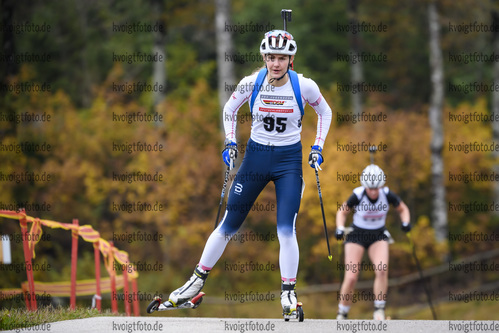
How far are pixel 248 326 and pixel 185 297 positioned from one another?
0.85 m

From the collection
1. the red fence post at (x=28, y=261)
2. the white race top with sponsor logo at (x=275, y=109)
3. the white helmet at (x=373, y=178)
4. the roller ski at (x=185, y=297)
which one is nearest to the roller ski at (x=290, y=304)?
the roller ski at (x=185, y=297)

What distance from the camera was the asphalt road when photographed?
7883 millimetres

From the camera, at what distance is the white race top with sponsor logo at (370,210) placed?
12.4 meters

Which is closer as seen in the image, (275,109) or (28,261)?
(275,109)

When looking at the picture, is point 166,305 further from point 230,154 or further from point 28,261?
point 28,261

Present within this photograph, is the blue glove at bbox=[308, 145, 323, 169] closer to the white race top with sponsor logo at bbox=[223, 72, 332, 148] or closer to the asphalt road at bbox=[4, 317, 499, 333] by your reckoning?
the white race top with sponsor logo at bbox=[223, 72, 332, 148]

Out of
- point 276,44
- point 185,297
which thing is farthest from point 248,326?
point 276,44

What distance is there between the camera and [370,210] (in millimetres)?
12422

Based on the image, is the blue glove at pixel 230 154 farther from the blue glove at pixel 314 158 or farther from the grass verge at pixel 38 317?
the grass verge at pixel 38 317

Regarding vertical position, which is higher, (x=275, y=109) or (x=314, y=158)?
(x=275, y=109)

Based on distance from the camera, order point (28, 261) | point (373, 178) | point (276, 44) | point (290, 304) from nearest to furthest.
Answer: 1. point (276, 44)
2. point (290, 304)
3. point (28, 261)
4. point (373, 178)

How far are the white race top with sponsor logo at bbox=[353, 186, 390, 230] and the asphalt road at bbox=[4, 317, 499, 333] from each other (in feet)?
11.8

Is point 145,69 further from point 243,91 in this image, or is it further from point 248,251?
point 243,91

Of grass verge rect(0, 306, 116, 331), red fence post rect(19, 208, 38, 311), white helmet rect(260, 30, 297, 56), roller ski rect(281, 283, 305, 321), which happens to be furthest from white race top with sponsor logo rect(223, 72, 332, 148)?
red fence post rect(19, 208, 38, 311)
